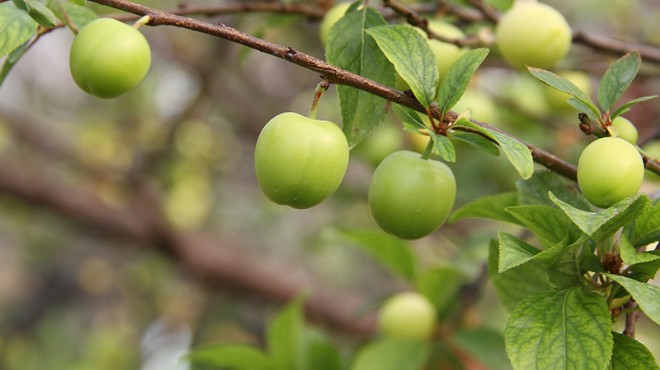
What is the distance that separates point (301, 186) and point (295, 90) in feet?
5.71

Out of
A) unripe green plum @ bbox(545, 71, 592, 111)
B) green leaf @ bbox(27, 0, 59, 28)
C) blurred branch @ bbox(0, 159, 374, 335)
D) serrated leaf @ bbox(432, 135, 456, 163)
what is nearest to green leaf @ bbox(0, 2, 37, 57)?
green leaf @ bbox(27, 0, 59, 28)

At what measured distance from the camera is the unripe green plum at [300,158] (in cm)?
51

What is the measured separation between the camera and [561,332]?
0.50 meters

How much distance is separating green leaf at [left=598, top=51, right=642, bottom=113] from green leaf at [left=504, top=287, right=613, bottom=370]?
149 millimetres

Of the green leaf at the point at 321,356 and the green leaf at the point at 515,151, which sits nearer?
the green leaf at the point at 515,151

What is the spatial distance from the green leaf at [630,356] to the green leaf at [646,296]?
52 mm

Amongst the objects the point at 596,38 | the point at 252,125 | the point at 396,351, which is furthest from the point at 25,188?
the point at 596,38

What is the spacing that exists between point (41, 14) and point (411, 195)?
0.30 metres

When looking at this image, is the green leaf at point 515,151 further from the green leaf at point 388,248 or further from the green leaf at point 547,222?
the green leaf at point 388,248

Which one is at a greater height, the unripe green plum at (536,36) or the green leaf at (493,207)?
the unripe green plum at (536,36)

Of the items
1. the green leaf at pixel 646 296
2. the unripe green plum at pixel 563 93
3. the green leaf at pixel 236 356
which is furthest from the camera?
the unripe green plum at pixel 563 93

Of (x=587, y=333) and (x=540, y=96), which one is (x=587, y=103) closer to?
(x=587, y=333)

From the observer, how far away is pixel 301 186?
52 centimetres

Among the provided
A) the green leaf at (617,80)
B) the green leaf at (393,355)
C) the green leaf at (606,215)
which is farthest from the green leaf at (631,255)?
the green leaf at (393,355)
